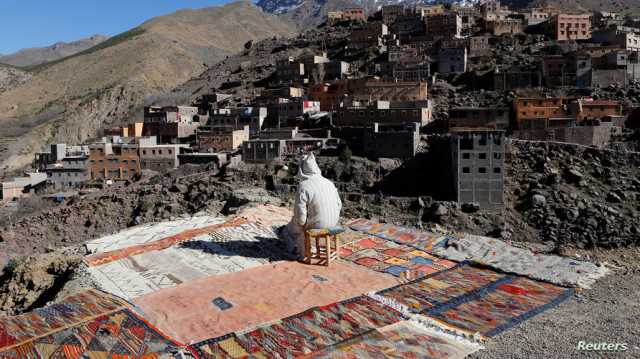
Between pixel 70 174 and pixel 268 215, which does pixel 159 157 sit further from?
pixel 268 215

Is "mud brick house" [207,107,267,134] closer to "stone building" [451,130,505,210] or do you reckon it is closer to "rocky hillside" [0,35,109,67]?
"stone building" [451,130,505,210]

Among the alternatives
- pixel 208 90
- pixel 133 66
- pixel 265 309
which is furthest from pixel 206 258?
pixel 133 66

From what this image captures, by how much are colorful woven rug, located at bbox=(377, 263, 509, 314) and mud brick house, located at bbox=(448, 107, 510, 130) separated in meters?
14.7

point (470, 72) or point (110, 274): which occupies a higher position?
point (470, 72)

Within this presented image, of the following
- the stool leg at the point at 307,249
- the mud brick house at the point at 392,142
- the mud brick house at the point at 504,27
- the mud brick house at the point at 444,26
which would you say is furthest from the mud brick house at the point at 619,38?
the stool leg at the point at 307,249

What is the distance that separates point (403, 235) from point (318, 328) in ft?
18.3

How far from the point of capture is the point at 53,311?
28.0 ft

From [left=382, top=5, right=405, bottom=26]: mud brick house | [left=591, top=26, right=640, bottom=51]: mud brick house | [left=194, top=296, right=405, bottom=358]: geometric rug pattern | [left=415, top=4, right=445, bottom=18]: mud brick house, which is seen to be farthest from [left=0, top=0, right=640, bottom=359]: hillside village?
[left=382, top=5, right=405, bottom=26]: mud brick house

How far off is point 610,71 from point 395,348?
91.1ft

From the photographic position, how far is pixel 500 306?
348 inches

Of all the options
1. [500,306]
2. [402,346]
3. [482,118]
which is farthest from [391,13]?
[402,346]

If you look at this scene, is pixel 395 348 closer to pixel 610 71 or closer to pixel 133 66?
pixel 610 71

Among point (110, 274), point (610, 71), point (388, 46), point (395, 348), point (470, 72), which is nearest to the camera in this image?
point (395, 348)

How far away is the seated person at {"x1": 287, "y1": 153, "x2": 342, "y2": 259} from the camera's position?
10750 mm
